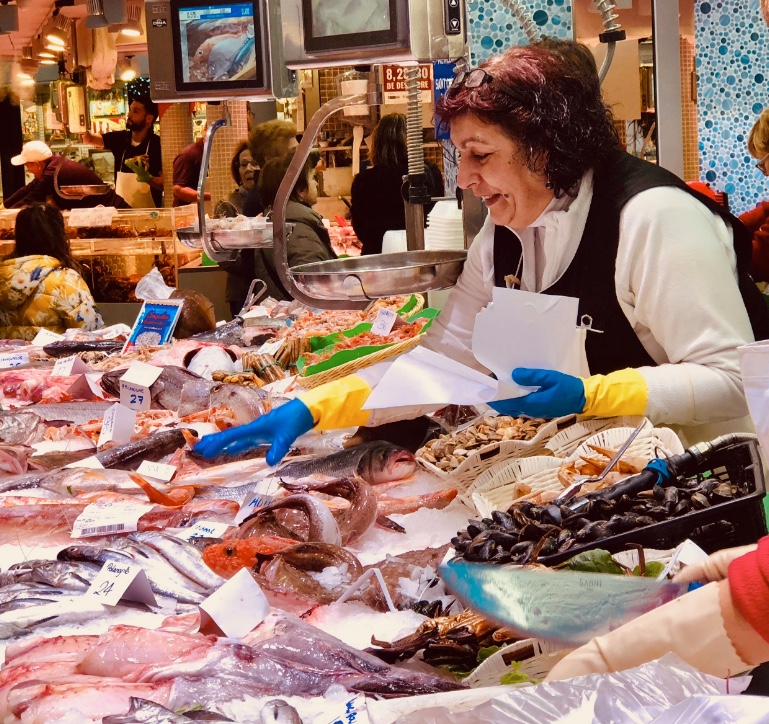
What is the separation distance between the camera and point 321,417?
9.27ft

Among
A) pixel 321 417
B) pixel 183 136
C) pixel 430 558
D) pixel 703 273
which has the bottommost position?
pixel 430 558

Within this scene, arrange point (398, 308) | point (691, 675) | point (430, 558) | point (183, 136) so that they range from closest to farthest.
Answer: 1. point (691, 675)
2. point (430, 558)
3. point (398, 308)
4. point (183, 136)

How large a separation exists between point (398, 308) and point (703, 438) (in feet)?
6.59

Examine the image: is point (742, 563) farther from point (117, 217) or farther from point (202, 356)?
point (117, 217)

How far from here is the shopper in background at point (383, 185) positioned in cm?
762

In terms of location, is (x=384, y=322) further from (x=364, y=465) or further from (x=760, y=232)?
(x=760, y=232)

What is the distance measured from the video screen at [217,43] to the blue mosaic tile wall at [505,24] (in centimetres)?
84


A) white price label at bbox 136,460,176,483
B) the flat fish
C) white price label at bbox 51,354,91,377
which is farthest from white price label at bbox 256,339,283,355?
the flat fish

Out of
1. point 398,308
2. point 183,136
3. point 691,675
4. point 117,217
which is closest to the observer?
point 691,675

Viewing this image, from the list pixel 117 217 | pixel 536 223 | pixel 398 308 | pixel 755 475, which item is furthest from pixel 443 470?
pixel 117 217

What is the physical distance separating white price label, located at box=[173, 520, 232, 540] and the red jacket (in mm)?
4083

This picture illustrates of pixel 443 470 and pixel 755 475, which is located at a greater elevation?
pixel 755 475

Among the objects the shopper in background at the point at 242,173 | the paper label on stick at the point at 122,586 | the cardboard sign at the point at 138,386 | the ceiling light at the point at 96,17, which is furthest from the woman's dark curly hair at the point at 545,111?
the ceiling light at the point at 96,17

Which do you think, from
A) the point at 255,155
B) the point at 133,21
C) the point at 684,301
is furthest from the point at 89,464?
the point at 133,21
